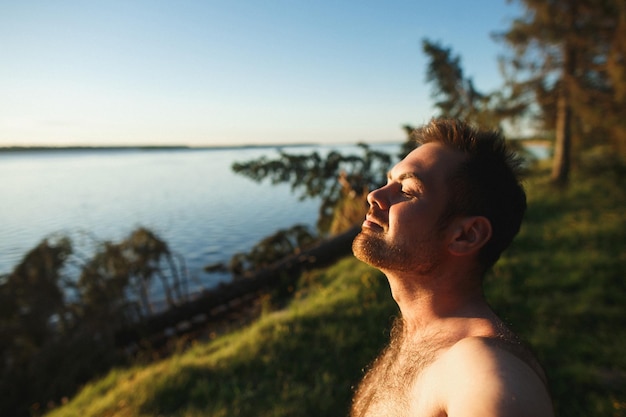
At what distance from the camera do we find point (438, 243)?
5.63 ft

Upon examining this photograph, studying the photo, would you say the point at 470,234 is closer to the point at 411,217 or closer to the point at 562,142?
the point at 411,217

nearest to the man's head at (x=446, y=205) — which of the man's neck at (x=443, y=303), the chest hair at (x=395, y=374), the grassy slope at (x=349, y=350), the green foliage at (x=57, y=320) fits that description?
the man's neck at (x=443, y=303)

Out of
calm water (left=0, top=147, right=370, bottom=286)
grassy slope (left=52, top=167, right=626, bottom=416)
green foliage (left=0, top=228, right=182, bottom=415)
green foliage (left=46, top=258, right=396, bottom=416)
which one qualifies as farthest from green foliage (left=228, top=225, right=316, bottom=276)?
green foliage (left=46, top=258, right=396, bottom=416)

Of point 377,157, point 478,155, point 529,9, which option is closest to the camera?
point 478,155

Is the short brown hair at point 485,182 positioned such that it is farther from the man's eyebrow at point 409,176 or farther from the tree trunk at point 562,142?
the tree trunk at point 562,142

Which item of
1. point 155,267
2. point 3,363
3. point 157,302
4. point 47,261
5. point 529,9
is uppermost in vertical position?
point 529,9

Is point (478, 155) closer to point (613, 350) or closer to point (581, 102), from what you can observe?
point (613, 350)

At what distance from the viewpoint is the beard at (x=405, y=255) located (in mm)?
1724

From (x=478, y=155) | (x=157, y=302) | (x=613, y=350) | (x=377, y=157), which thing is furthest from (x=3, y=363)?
(x=377, y=157)

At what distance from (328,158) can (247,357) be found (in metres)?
11.3

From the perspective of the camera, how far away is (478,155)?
6.07ft

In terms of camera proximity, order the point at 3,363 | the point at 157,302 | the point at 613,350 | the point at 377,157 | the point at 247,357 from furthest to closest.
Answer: the point at 377,157 < the point at 157,302 < the point at 3,363 < the point at 247,357 < the point at 613,350

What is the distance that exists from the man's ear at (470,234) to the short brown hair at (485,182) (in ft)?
0.14

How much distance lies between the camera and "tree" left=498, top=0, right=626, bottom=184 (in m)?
8.97
